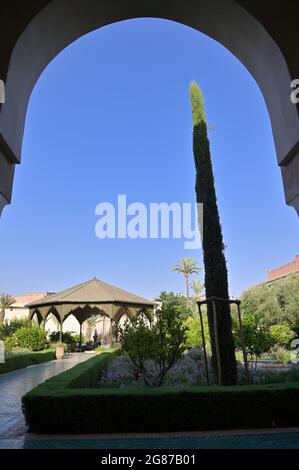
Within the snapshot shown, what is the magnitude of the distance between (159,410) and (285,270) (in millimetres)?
42549

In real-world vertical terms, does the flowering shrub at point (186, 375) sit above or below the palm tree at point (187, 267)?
below

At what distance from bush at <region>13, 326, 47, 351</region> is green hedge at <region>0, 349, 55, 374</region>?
1238 mm

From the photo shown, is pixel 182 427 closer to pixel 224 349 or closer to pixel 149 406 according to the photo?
pixel 149 406

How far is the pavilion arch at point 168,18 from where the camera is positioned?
3348 millimetres

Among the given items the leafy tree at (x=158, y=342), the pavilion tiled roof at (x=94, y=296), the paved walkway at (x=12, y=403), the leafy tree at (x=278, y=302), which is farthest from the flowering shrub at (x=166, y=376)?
the leafy tree at (x=278, y=302)

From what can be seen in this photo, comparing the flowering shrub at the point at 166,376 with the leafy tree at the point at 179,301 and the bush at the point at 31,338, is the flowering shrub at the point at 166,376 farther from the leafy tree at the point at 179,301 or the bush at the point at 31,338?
the leafy tree at the point at 179,301

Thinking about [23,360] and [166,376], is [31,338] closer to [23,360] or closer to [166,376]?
[23,360]

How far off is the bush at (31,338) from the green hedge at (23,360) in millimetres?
1238

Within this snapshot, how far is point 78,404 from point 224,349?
4461 mm

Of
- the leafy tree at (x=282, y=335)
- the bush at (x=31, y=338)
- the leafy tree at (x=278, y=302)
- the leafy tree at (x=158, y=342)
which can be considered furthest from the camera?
the leafy tree at (x=278, y=302)

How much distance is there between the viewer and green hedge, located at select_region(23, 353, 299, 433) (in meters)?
5.01

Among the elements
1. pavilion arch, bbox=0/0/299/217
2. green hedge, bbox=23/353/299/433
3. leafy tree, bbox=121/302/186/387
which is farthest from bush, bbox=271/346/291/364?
pavilion arch, bbox=0/0/299/217

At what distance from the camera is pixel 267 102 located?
4.01 meters
